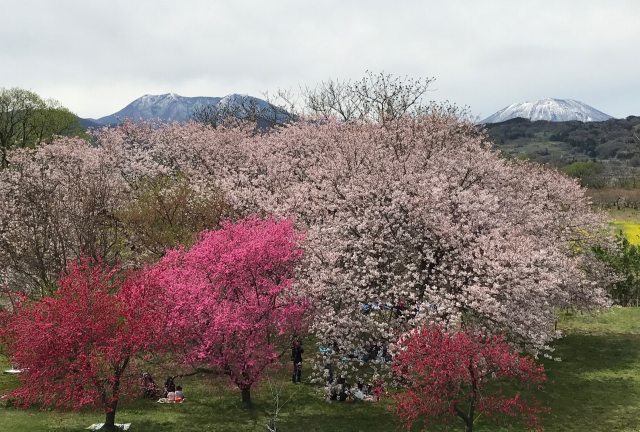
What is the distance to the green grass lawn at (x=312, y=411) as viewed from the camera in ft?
73.1

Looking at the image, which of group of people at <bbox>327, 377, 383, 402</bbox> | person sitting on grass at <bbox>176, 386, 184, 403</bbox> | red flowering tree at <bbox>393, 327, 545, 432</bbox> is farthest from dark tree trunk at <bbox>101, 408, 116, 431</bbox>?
red flowering tree at <bbox>393, 327, 545, 432</bbox>

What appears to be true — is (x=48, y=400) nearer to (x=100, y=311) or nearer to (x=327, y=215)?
(x=100, y=311)

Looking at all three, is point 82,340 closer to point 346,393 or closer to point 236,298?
point 236,298

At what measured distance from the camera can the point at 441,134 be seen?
119 feet

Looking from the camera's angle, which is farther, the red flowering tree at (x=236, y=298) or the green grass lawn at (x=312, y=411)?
the green grass lawn at (x=312, y=411)

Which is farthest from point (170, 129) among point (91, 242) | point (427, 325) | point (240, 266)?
point (427, 325)

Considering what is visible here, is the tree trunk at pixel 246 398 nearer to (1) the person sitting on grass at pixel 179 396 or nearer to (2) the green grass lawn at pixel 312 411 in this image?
(2) the green grass lawn at pixel 312 411

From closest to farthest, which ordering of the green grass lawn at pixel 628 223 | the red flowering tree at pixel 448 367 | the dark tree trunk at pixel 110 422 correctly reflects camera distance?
1. the red flowering tree at pixel 448 367
2. the dark tree trunk at pixel 110 422
3. the green grass lawn at pixel 628 223

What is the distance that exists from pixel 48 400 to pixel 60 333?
2742mm

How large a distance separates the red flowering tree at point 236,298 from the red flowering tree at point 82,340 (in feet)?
4.22

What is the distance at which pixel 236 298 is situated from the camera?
23938 mm

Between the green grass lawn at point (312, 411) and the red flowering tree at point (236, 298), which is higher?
the red flowering tree at point (236, 298)

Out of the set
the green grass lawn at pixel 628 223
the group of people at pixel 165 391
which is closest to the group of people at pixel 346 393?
the group of people at pixel 165 391

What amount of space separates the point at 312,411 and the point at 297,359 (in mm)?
3638
